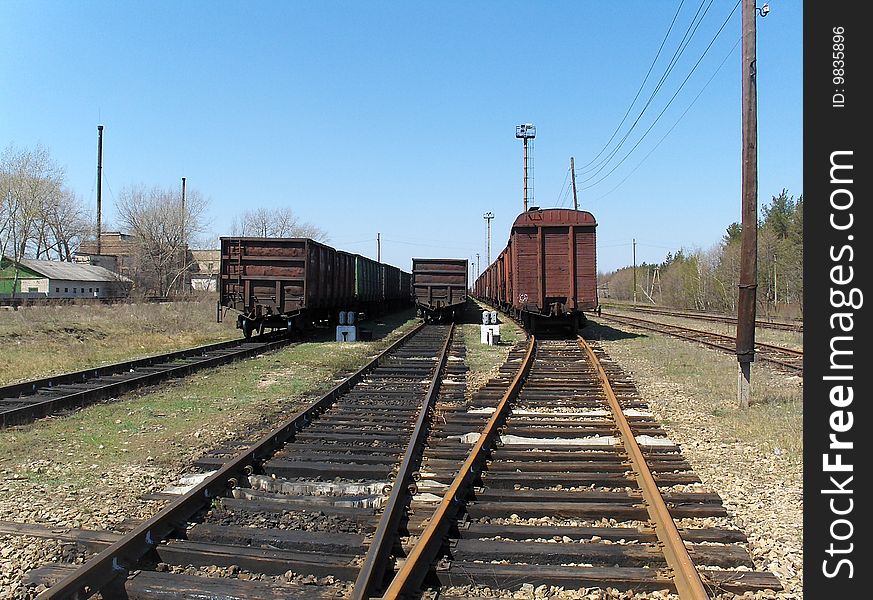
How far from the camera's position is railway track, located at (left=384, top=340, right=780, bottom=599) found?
3.77 m

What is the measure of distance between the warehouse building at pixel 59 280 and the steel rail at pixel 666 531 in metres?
51.9

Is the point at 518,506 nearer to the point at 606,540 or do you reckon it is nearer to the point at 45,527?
the point at 606,540

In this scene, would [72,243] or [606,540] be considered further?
[72,243]

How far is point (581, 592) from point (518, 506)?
3.97 ft

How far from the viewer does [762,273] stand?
50688 mm

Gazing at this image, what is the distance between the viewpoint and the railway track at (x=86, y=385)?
8.53 meters

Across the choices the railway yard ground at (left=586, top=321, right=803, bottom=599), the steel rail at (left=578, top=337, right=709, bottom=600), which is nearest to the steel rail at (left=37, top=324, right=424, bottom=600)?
the steel rail at (left=578, top=337, right=709, bottom=600)

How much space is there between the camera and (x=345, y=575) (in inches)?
148

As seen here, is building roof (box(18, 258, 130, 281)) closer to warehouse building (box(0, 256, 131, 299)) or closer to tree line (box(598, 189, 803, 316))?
warehouse building (box(0, 256, 131, 299))

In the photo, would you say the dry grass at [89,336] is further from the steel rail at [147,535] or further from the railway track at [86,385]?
the steel rail at [147,535]

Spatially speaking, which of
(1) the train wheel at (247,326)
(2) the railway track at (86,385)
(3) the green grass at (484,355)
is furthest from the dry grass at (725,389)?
(1) the train wheel at (247,326)

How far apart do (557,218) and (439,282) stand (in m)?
10.5

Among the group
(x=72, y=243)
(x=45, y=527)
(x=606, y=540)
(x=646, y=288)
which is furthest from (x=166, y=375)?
(x=646, y=288)
